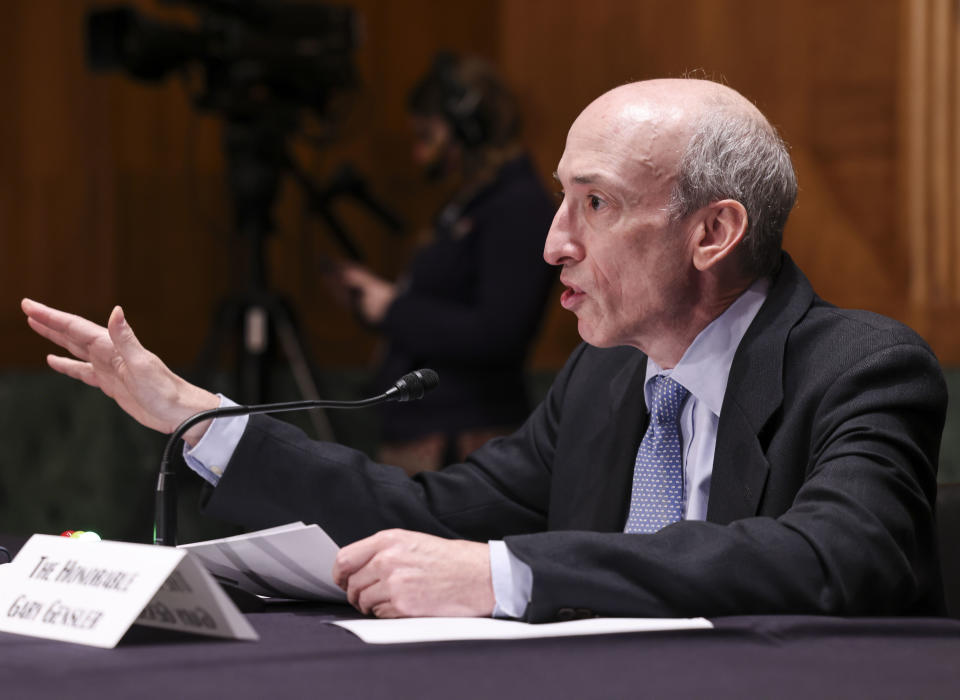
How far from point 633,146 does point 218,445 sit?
568 millimetres

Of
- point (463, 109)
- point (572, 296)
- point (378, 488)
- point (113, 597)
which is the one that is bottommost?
point (378, 488)

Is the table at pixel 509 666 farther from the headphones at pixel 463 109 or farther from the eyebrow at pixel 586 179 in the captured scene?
the headphones at pixel 463 109

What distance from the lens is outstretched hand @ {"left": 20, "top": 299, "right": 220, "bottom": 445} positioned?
139 centimetres

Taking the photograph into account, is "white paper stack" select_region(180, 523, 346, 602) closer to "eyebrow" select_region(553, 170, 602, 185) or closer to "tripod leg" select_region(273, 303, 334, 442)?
"eyebrow" select_region(553, 170, 602, 185)

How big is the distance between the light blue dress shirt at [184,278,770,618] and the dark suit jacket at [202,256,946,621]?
0.03 metres

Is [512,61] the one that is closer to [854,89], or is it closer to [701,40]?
[701,40]

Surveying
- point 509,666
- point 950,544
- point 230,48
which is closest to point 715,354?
point 950,544

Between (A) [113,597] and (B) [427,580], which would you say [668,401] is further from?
(A) [113,597]

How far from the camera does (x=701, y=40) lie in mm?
3807

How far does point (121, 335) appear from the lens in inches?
52.6

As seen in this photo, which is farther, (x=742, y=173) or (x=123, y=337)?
(x=742, y=173)

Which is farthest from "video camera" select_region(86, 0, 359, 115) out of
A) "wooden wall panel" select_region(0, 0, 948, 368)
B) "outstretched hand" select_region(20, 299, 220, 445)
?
"outstretched hand" select_region(20, 299, 220, 445)

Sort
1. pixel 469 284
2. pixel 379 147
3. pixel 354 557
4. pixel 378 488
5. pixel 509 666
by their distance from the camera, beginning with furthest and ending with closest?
pixel 379 147 < pixel 469 284 < pixel 378 488 < pixel 354 557 < pixel 509 666

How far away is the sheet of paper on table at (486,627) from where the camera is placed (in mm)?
985
